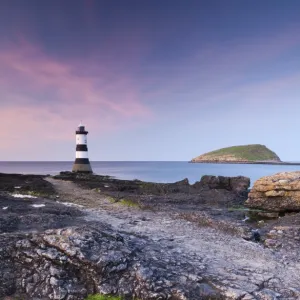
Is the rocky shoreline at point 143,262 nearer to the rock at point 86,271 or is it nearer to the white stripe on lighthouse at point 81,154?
the rock at point 86,271

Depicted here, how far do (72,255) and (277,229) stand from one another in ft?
46.9

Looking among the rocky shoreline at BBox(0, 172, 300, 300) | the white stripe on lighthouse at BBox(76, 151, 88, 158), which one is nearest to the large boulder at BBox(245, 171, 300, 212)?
the rocky shoreline at BBox(0, 172, 300, 300)

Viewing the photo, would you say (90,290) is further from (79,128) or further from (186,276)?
(79,128)

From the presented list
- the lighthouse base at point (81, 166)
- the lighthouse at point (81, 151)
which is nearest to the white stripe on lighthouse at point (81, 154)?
the lighthouse at point (81, 151)

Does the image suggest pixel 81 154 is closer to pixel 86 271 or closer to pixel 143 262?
pixel 143 262

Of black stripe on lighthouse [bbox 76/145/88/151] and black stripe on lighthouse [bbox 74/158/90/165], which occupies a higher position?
black stripe on lighthouse [bbox 76/145/88/151]

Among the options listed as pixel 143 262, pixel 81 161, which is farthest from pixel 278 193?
pixel 81 161

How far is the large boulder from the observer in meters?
30.6

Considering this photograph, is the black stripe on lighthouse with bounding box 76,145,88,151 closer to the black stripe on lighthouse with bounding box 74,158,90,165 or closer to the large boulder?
the black stripe on lighthouse with bounding box 74,158,90,165

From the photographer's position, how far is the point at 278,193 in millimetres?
31562

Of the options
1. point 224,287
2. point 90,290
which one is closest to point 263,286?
point 224,287

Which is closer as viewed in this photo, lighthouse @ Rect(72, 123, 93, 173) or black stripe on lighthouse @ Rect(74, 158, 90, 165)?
lighthouse @ Rect(72, 123, 93, 173)

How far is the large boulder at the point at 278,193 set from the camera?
101 feet

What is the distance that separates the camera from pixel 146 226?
64.4ft
